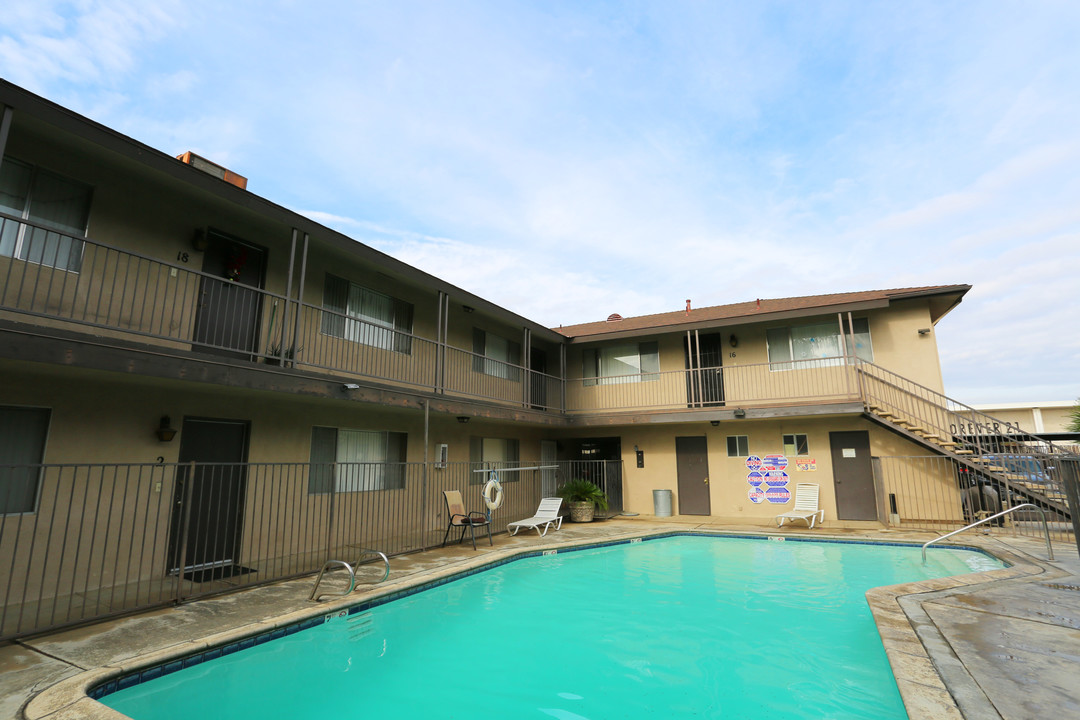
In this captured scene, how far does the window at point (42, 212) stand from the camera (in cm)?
571

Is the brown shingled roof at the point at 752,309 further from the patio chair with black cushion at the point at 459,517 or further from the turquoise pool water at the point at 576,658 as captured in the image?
the patio chair with black cushion at the point at 459,517

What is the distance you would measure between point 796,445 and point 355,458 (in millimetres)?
11348

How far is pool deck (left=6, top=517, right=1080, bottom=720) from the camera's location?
3.05 metres

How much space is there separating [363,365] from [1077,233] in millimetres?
21622

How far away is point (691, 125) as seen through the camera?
1323 cm

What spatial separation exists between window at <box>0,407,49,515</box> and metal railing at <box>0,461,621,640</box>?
0.02 metres

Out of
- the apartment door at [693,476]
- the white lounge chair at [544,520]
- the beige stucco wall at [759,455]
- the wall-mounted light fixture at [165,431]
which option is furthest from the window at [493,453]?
the wall-mounted light fixture at [165,431]

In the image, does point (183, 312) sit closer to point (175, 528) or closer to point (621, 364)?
point (175, 528)

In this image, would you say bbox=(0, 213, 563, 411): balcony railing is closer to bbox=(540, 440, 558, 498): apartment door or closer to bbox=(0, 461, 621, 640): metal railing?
bbox=(0, 461, 621, 640): metal railing

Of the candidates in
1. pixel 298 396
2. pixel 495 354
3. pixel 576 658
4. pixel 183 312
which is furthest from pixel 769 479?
pixel 183 312

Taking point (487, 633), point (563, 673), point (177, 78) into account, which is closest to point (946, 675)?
point (563, 673)

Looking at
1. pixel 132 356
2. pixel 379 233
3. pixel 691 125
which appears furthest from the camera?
pixel 379 233

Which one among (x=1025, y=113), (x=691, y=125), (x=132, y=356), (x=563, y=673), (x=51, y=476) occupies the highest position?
(x=691, y=125)

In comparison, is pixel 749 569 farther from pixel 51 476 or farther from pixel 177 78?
pixel 177 78
